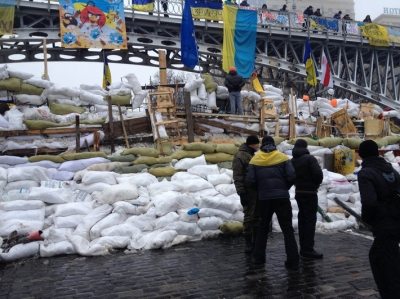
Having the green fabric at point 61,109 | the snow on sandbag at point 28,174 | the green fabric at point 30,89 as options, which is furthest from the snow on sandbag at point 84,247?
the green fabric at point 30,89

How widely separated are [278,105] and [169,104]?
4523mm

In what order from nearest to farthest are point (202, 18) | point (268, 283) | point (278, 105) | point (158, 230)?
point (268, 283)
point (158, 230)
point (278, 105)
point (202, 18)

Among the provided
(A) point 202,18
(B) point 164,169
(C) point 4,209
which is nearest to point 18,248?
(C) point 4,209

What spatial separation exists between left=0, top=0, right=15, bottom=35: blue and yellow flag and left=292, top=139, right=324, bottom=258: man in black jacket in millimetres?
16695

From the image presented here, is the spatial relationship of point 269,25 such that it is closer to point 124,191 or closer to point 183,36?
point 183,36

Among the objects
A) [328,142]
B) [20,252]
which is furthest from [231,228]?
[328,142]

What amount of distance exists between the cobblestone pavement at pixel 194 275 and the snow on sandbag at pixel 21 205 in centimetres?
101

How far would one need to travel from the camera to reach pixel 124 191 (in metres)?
5.92

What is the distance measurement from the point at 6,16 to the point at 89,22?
3.57 m

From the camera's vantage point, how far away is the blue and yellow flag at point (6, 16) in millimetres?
17469

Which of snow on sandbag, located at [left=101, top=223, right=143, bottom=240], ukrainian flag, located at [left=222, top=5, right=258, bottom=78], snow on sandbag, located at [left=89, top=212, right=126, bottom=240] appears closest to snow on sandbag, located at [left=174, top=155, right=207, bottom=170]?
snow on sandbag, located at [left=89, top=212, right=126, bottom=240]

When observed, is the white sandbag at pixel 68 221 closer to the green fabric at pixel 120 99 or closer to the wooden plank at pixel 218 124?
the wooden plank at pixel 218 124

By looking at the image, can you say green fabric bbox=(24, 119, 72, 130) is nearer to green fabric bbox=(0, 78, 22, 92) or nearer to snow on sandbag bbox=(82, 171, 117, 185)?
green fabric bbox=(0, 78, 22, 92)

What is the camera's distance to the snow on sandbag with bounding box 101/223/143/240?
5353 millimetres
